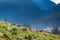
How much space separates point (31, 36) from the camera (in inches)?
587

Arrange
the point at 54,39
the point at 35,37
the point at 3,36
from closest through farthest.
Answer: the point at 3,36
the point at 35,37
the point at 54,39

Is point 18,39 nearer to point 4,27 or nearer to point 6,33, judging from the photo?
point 6,33

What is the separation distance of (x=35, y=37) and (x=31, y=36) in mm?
643

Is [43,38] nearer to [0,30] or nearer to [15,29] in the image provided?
[15,29]

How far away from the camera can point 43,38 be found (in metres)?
16.0

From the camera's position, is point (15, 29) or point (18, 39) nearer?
point (18, 39)

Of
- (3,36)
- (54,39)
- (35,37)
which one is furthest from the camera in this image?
(54,39)

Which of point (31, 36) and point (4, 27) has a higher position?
point (4, 27)

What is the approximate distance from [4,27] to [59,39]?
488 cm

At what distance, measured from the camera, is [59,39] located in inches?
705

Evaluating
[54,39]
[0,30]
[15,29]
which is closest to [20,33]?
[15,29]

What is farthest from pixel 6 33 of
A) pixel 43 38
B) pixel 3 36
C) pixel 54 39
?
pixel 54 39

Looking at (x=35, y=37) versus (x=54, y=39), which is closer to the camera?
(x=35, y=37)

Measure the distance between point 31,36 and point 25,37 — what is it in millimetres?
428
